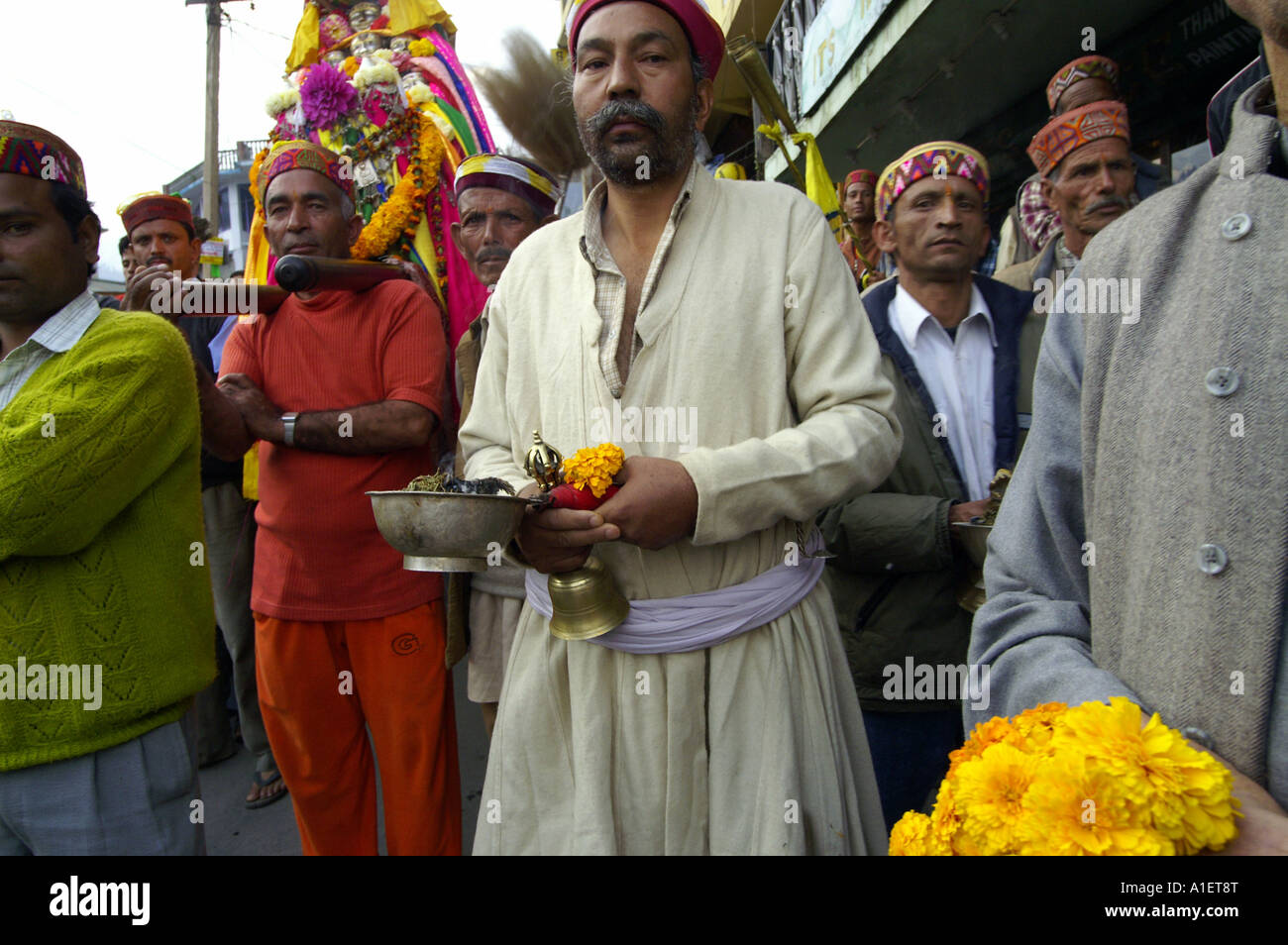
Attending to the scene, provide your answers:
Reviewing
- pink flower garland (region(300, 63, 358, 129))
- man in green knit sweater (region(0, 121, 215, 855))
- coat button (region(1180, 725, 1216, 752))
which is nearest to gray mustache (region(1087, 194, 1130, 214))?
coat button (region(1180, 725, 1216, 752))

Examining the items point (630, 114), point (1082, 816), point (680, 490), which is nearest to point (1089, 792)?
point (1082, 816)

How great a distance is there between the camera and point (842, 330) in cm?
166

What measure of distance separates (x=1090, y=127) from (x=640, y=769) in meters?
3.00

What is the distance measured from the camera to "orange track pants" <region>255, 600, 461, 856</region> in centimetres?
258

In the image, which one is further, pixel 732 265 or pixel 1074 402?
pixel 732 265

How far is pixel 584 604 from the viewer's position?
1.51 metres

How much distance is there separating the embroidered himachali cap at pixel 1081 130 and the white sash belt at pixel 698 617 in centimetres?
252

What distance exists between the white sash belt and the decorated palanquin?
292 centimetres

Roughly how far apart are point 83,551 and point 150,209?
314 centimetres

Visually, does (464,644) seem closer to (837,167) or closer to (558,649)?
(558,649)

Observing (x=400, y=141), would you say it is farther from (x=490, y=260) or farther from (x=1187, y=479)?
(x=1187, y=479)

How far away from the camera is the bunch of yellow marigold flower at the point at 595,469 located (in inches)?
54.4

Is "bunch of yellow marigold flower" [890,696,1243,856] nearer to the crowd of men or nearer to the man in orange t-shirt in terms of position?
the crowd of men
